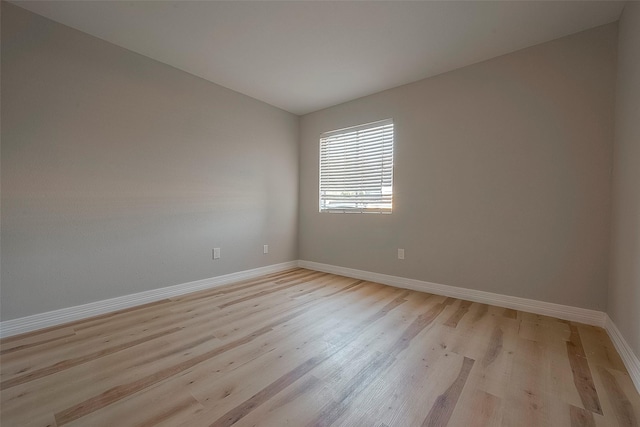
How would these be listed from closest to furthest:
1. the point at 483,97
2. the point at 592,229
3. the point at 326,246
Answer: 1. the point at 592,229
2. the point at 483,97
3. the point at 326,246

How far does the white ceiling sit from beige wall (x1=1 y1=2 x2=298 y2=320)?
28 centimetres

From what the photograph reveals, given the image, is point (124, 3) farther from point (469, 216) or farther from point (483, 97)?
point (469, 216)

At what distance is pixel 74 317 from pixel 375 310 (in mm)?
2509

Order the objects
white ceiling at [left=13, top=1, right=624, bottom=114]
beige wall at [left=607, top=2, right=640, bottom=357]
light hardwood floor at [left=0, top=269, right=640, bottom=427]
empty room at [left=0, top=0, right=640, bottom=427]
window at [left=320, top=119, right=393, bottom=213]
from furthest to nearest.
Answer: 1. window at [left=320, top=119, right=393, bottom=213]
2. white ceiling at [left=13, top=1, right=624, bottom=114]
3. beige wall at [left=607, top=2, right=640, bottom=357]
4. empty room at [left=0, top=0, right=640, bottom=427]
5. light hardwood floor at [left=0, top=269, right=640, bottom=427]

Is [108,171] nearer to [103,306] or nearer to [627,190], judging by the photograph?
[103,306]

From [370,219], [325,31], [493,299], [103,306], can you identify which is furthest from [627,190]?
[103,306]

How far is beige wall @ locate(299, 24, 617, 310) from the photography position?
1.98 meters

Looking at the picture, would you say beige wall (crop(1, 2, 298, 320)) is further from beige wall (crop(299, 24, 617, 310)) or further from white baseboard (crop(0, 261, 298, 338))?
beige wall (crop(299, 24, 617, 310))

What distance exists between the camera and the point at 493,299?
2393 mm

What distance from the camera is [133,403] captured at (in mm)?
1164

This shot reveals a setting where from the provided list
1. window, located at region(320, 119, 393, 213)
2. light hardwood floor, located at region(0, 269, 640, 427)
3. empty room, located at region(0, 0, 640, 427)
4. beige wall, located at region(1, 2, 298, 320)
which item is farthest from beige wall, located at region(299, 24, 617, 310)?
beige wall, located at region(1, 2, 298, 320)

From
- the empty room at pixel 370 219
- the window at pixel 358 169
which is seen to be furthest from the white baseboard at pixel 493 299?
the window at pixel 358 169

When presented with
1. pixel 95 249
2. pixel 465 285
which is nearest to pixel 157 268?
pixel 95 249

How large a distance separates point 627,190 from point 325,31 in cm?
237
